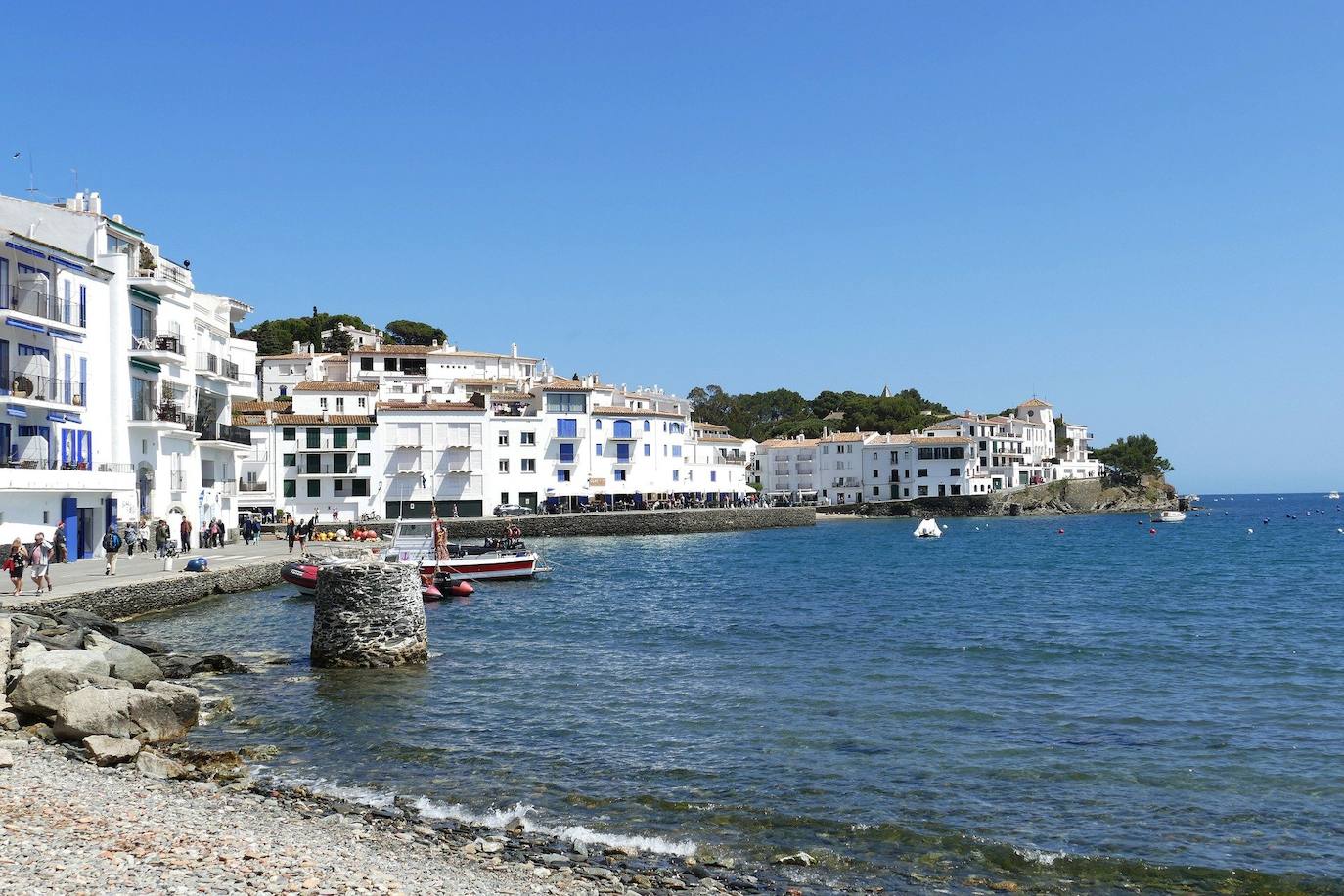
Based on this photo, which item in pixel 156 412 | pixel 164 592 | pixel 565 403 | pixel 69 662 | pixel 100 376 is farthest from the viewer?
pixel 565 403

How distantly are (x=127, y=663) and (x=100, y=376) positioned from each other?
1054 inches

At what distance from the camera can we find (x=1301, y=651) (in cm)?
2703

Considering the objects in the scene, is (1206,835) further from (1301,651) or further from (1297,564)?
(1297,564)

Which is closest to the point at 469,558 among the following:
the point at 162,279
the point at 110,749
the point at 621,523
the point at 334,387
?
the point at 162,279

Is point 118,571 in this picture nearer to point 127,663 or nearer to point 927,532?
point 127,663

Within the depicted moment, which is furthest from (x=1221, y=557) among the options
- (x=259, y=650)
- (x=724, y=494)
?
(x=259, y=650)

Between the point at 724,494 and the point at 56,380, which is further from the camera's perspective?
the point at 724,494

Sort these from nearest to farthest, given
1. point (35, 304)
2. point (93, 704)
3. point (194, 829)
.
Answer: point (194, 829)
point (93, 704)
point (35, 304)

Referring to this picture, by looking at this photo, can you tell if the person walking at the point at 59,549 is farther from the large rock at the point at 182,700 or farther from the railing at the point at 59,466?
the large rock at the point at 182,700

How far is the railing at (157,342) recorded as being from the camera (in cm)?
4475

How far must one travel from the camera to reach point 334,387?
294 ft

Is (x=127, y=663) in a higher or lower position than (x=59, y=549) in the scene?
lower

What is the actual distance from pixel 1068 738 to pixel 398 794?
34.2 ft

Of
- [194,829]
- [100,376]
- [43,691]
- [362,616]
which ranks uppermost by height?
[100,376]
